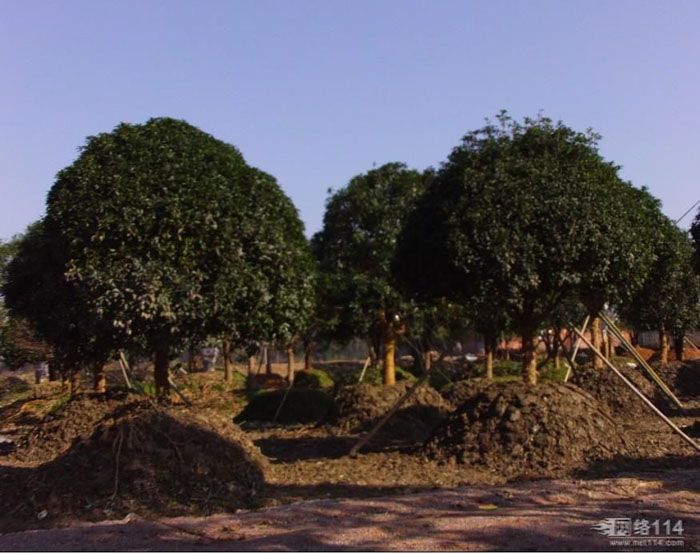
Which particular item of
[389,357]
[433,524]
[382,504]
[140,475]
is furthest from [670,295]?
[433,524]

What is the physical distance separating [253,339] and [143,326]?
143 centimetres

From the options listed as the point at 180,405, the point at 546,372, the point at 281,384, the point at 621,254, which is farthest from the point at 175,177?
the point at 281,384

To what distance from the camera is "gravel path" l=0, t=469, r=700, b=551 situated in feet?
18.5

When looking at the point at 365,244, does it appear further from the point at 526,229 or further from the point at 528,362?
the point at 526,229

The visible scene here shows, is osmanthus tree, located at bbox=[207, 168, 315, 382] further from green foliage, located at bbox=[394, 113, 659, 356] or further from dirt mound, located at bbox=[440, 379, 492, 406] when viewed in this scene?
dirt mound, located at bbox=[440, 379, 492, 406]

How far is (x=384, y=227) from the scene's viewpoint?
16.8 meters

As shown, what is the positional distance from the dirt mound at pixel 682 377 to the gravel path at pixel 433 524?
13.8m

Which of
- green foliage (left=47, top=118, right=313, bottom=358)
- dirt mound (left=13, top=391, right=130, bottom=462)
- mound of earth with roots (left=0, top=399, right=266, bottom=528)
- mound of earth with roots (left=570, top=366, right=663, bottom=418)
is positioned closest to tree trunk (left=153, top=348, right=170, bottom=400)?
dirt mound (left=13, top=391, right=130, bottom=462)

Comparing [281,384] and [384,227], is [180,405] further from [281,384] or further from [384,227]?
[281,384]

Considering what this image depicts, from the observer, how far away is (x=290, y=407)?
17.9 m

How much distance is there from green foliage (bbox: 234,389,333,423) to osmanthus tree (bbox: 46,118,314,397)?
296 inches

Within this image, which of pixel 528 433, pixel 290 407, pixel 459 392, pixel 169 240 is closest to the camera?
pixel 169 240

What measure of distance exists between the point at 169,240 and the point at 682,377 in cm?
1599

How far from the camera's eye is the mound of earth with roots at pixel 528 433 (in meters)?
9.70
